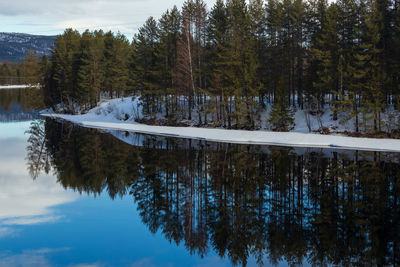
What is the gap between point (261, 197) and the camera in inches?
509

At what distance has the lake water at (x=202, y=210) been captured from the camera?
8531mm

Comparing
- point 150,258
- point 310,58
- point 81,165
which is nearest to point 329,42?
point 310,58

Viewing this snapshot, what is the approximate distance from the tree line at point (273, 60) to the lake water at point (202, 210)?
46.9 feet

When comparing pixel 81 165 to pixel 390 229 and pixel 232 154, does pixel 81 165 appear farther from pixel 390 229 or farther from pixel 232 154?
pixel 390 229

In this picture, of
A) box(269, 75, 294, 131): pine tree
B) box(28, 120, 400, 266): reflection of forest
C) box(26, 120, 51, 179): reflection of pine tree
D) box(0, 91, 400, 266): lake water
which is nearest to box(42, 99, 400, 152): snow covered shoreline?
box(28, 120, 400, 266): reflection of forest

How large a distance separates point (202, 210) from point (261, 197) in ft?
8.01

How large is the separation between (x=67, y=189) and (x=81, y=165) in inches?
206

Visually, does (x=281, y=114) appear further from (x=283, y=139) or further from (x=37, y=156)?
(x=37, y=156)

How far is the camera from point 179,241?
9.45 m

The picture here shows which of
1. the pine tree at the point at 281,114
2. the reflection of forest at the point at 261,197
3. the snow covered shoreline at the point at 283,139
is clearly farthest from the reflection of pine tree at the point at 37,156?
the pine tree at the point at 281,114

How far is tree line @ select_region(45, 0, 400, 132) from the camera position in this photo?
110ft

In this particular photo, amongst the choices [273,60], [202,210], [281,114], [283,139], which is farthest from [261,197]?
[273,60]

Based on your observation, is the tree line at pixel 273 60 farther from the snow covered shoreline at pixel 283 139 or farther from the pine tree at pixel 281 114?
the snow covered shoreline at pixel 283 139

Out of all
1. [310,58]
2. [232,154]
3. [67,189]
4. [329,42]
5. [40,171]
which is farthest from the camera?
[310,58]
